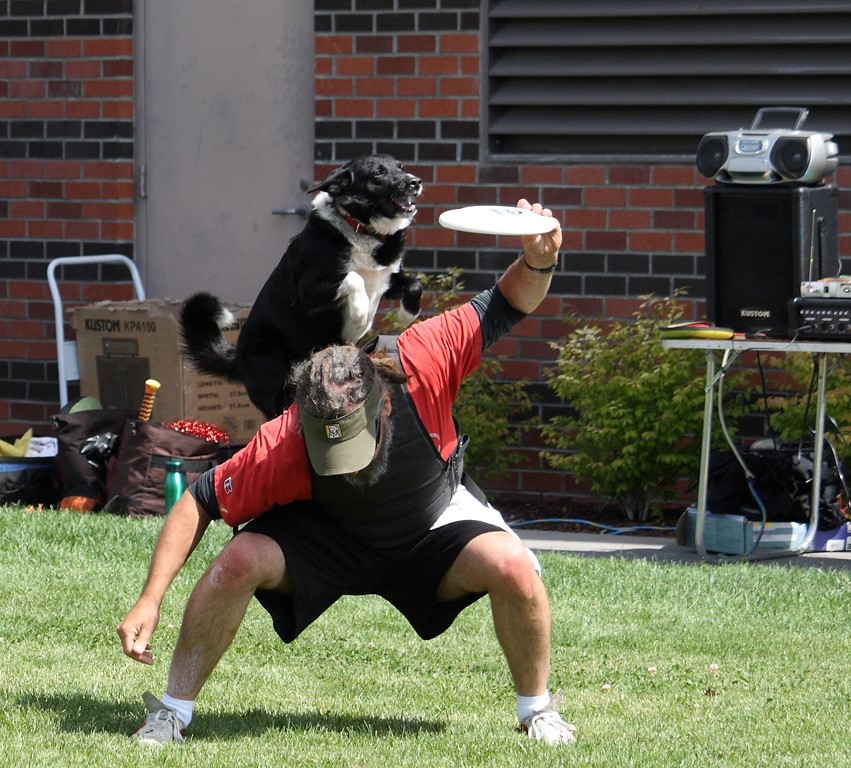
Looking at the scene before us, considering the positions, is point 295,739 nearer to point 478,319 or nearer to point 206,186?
point 478,319

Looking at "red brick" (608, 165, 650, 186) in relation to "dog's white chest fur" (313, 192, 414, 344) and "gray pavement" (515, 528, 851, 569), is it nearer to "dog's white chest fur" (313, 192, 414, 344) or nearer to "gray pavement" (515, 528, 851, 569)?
"gray pavement" (515, 528, 851, 569)

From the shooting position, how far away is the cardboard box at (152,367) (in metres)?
7.77

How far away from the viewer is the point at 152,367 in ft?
25.8

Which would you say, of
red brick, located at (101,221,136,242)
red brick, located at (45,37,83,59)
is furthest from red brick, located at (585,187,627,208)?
red brick, located at (45,37,83,59)

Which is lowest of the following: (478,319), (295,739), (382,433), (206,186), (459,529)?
(295,739)

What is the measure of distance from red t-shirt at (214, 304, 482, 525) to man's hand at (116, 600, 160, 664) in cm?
29

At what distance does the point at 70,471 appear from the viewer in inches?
287

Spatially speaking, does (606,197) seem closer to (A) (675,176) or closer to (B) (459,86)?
(A) (675,176)

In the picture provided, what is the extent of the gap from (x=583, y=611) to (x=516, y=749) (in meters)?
1.62

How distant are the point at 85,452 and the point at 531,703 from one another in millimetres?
3961

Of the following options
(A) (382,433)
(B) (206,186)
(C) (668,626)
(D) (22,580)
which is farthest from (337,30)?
(A) (382,433)

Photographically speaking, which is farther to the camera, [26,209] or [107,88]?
[26,209]

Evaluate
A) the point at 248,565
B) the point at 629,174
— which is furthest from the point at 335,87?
the point at 248,565

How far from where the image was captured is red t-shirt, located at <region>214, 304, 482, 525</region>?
373cm
